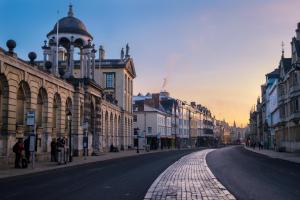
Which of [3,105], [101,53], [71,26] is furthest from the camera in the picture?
[101,53]

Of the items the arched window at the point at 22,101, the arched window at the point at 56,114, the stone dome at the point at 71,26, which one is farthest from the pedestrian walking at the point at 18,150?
the stone dome at the point at 71,26

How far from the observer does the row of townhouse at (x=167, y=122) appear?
106 metres

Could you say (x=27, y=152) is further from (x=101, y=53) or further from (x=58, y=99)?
(x=101, y=53)

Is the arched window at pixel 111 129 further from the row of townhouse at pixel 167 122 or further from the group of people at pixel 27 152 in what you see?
the group of people at pixel 27 152

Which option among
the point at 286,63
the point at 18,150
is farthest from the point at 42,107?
the point at 286,63

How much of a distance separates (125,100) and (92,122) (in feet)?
102

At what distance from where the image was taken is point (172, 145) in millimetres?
123875

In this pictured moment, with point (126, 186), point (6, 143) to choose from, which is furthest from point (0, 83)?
point (126, 186)

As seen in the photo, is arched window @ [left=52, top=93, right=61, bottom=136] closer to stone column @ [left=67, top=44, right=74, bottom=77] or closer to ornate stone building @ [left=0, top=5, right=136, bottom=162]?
ornate stone building @ [left=0, top=5, right=136, bottom=162]

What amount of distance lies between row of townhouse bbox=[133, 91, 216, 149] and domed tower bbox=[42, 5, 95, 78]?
24.2m

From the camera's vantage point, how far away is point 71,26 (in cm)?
4953

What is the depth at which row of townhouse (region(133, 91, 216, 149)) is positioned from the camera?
10612 centimetres

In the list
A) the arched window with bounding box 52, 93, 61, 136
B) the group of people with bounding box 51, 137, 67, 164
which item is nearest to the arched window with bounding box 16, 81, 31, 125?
the group of people with bounding box 51, 137, 67, 164

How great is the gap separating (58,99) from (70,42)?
10.2m
